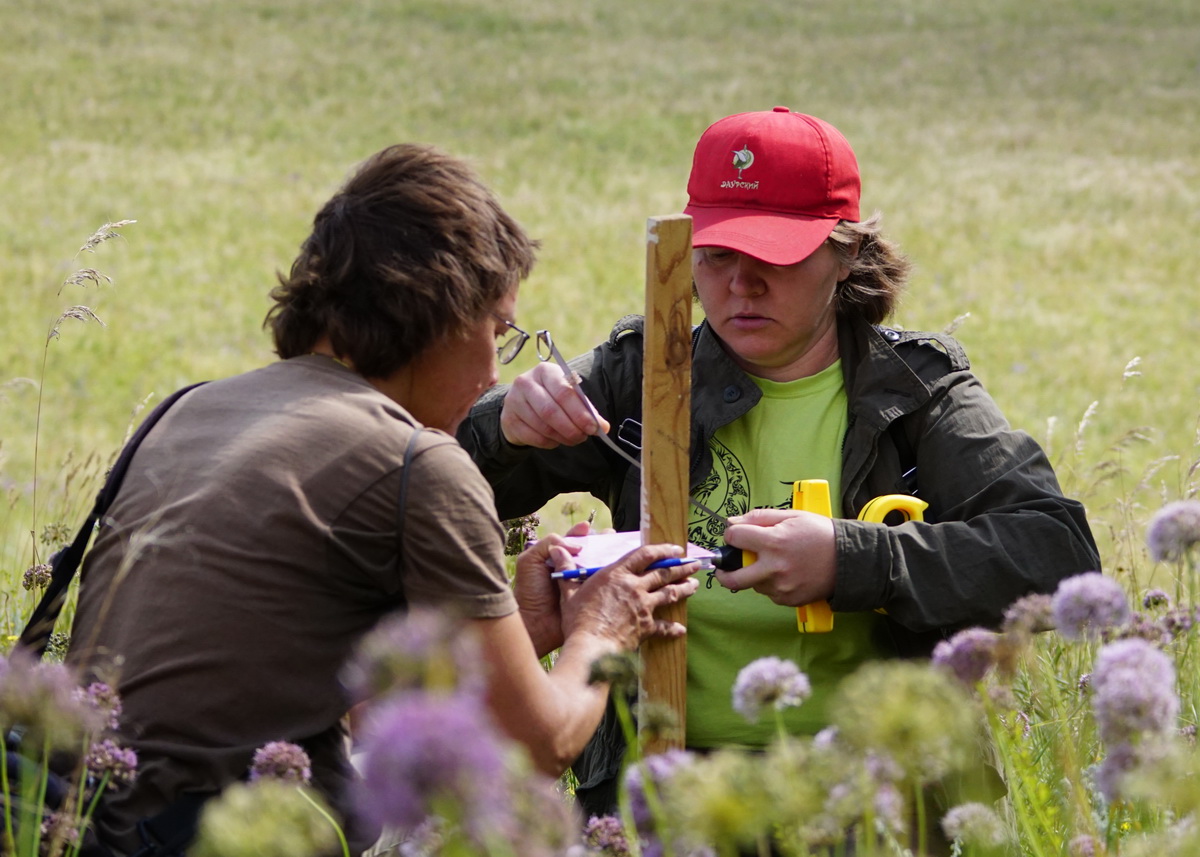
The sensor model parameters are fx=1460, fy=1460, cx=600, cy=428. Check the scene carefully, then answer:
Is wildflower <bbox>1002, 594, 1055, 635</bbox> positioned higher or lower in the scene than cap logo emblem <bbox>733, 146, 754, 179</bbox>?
lower

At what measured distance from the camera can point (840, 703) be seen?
4.23ft

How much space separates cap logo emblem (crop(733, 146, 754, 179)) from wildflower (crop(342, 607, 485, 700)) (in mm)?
2092

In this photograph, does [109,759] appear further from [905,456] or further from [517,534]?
[517,534]

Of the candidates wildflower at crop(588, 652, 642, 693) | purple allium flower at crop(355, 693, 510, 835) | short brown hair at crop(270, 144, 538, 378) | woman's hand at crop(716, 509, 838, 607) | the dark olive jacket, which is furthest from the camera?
the dark olive jacket

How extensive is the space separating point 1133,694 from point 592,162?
67.4ft

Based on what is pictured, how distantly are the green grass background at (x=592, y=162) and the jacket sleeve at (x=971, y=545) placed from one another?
107cm

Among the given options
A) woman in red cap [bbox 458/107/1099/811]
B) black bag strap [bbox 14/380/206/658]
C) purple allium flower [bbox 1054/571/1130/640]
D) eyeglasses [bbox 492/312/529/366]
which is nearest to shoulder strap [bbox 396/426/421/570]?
black bag strap [bbox 14/380/206/658]

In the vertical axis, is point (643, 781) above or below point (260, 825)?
below

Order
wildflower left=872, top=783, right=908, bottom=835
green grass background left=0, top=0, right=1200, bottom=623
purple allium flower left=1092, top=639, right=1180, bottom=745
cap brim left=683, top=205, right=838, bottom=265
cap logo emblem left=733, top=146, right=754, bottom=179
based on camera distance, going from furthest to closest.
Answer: green grass background left=0, top=0, right=1200, bottom=623
cap logo emblem left=733, top=146, right=754, bottom=179
cap brim left=683, top=205, right=838, bottom=265
wildflower left=872, top=783, right=908, bottom=835
purple allium flower left=1092, top=639, right=1180, bottom=745

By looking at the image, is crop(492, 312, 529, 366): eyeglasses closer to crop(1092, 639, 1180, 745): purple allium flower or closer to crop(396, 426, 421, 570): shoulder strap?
crop(396, 426, 421, 570): shoulder strap

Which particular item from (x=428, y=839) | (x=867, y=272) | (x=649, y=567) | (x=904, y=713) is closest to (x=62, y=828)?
(x=428, y=839)

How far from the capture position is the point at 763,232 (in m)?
3.04

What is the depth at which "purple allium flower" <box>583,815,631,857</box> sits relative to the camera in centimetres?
189

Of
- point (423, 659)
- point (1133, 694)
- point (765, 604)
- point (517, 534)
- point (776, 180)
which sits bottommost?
point (517, 534)
